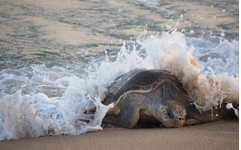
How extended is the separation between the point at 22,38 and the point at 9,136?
514cm

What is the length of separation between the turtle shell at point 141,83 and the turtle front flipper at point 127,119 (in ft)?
0.80

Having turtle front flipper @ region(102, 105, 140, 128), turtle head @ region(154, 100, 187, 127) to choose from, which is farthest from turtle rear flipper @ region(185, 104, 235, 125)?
turtle front flipper @ region(102, 105, 140, 128)

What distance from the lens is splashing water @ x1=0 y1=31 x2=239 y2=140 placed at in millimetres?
2717

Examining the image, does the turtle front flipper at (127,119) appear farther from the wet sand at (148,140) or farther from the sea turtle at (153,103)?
the wet sand at (148,140)

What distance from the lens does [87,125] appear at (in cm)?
302

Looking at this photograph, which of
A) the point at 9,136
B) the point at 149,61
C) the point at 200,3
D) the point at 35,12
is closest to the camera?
the point at 9,136

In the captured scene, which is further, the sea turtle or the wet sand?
the sea turtle

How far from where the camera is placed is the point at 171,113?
2.75m

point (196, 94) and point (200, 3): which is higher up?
point (200, 3)

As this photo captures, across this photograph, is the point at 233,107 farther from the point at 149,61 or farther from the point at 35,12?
the point at 35,12

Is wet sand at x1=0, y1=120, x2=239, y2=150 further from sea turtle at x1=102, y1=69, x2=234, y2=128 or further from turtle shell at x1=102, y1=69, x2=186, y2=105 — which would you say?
turtle shell at x1=102, y1=69, x2=186, y2=105

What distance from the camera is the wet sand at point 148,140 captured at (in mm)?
2104

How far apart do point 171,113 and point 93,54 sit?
3.83 meters

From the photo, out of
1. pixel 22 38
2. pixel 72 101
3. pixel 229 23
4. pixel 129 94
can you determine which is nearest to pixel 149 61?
pixel 129 94
